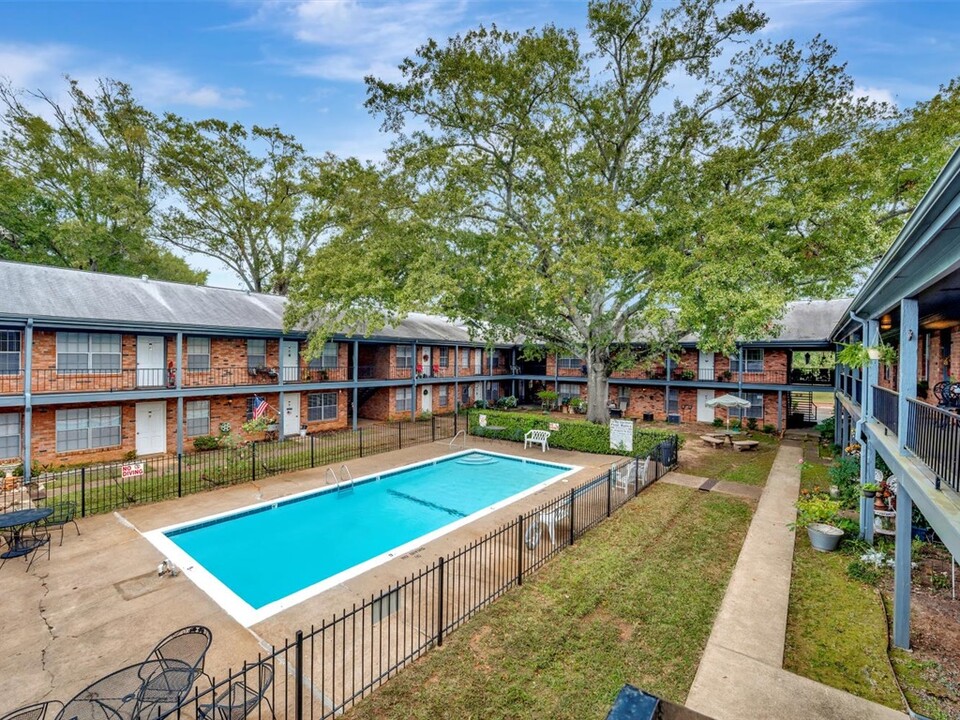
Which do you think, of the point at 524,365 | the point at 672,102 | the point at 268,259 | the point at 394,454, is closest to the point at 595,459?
the point at 394,454

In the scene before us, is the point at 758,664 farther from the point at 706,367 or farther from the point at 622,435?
the point at 706,367

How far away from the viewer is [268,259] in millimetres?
33969

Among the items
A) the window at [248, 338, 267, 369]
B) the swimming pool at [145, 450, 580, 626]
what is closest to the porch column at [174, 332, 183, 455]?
the window at [248, 338, 267, 369]

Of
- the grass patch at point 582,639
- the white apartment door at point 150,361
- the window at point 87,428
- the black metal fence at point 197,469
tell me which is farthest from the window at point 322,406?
the grass patch at point 582,639

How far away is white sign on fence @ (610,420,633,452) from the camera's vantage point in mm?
18547

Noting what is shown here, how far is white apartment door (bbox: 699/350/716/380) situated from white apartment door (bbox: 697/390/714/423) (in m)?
1.02

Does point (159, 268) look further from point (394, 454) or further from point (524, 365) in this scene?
point (524, 365)

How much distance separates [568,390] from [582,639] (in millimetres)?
28717

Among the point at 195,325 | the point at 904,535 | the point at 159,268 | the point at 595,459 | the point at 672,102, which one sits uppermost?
the point at 672,102

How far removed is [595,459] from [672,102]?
1572cm

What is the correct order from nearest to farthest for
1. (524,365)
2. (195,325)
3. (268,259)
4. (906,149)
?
(906,149), (195,325), (268,259), (524,365)

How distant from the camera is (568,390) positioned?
3494 centimetres

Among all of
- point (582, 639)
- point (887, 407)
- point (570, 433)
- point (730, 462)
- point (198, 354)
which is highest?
point (198, 354)

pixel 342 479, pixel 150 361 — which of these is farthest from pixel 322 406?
pixel 342 479
